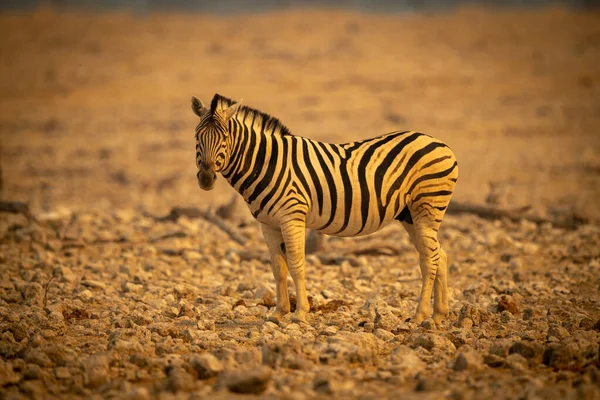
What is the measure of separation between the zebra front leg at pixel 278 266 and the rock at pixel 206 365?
166cm

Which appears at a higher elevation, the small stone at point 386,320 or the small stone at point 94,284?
the small stone at point 386,320

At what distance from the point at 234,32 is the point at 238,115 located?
109ft

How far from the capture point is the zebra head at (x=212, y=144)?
7.54 m

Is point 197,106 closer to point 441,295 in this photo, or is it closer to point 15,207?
point 441,295

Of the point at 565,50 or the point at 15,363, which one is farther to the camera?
the point at 565,50

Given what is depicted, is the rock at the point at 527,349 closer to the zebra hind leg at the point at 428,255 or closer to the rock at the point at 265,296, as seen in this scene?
the zebra hind leg at the point at 428,255

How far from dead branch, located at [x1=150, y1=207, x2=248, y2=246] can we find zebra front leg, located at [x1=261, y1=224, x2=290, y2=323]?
3580 mm

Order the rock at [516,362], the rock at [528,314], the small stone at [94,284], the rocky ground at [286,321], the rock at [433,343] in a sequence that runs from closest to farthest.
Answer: the rocky ground at [286,321]
the rock at [516,362]
the rock at [433,343]
the rock at [528,314]
the small stone at [94,284]

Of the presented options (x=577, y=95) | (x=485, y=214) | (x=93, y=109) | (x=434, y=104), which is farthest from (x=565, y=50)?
(x=485, y=214)

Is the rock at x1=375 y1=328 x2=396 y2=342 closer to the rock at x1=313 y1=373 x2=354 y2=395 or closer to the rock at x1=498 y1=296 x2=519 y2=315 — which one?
the rock at x1=313 y1=373 x2=354 y2=395

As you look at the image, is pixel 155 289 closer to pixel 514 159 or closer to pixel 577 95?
pixel 514 159

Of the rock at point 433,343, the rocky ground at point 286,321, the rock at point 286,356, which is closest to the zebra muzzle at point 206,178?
the rocky ground at point 286,321

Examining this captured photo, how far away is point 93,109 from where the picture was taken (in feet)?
96.8

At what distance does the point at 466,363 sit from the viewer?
21.0ft
